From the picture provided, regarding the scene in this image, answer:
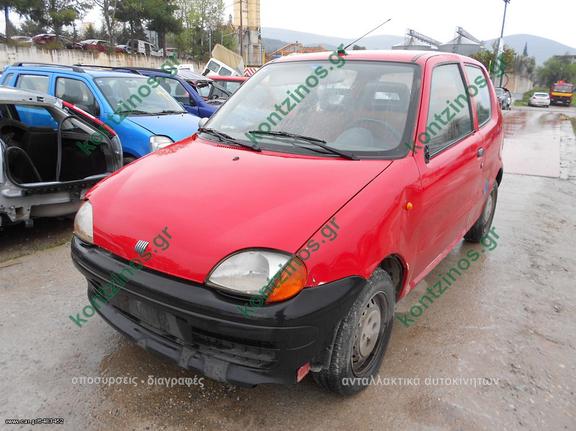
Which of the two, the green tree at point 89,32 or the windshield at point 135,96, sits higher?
the green tree at point 89,32

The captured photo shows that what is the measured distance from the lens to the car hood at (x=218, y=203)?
192 centimetres

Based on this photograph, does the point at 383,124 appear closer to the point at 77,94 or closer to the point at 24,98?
the point at 24,98

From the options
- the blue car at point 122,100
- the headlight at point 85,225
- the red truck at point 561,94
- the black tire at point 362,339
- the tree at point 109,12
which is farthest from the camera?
the red truck at point 561,94

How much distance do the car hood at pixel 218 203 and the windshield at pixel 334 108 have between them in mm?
247

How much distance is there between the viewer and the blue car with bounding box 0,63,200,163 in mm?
5762

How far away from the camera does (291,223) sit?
195 cm

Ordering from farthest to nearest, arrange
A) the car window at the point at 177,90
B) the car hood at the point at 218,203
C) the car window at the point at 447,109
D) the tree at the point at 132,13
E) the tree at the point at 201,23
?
1. the tree at the point at 201,23
2. the tree at the point at 132,13
3. the car window at the point at 177,90
4. the car window at the point at 447,109
5. the car hood at the point at 218,203

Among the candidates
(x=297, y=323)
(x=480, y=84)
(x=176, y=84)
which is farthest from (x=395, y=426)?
(x=176, y=84)

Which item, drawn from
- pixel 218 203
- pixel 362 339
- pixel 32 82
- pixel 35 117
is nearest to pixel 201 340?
pixel 218 203

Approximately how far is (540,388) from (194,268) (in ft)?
6.86

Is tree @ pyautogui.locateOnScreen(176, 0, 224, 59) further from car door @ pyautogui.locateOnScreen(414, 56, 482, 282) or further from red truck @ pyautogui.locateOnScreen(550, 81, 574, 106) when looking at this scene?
car door @ pyautogui.locateOnScreen(414, 56, 482, 282)

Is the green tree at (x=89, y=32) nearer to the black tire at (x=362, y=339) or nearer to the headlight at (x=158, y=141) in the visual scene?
the headlight at (x=158, y=141)

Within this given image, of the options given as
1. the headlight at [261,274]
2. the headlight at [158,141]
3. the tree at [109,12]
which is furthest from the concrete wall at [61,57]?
the headlight at [261,274]

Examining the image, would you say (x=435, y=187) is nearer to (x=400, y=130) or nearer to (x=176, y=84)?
(x=400, y=130)
